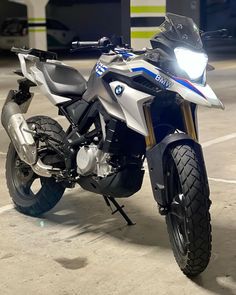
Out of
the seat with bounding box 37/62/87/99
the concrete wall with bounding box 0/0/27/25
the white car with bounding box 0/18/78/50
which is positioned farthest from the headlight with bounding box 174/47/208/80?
the concrete wall with bounding box 0/0/27/25

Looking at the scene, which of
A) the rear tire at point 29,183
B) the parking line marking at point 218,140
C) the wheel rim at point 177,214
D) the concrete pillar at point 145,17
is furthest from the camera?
the concrete pillar at point 145,17

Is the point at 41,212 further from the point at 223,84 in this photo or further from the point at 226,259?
the point at 223,84

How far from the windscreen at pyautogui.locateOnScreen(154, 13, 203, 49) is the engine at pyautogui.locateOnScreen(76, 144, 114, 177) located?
0.86 m

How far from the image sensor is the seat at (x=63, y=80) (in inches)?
169

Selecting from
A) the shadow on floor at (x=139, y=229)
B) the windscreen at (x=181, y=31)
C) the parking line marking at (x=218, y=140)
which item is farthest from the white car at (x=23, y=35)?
the windscreen at (x=181, y=31)

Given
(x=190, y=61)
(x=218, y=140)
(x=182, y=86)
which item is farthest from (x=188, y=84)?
(x=218, y=140)

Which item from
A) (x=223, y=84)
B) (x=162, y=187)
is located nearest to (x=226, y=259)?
(x=162, y=187)

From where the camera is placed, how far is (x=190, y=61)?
337cm

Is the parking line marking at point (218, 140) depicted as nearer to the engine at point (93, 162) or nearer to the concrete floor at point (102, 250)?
the concrete floor at point (102, 250)

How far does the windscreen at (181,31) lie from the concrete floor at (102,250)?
1.33m

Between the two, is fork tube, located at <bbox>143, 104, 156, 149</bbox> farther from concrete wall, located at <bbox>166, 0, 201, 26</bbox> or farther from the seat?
concrete wall, located at <bbox>166, 0, 201, 26</bbox>

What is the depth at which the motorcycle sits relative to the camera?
3.29 metres

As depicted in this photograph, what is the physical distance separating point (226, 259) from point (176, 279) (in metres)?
0.43

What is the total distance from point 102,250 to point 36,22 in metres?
14.8
